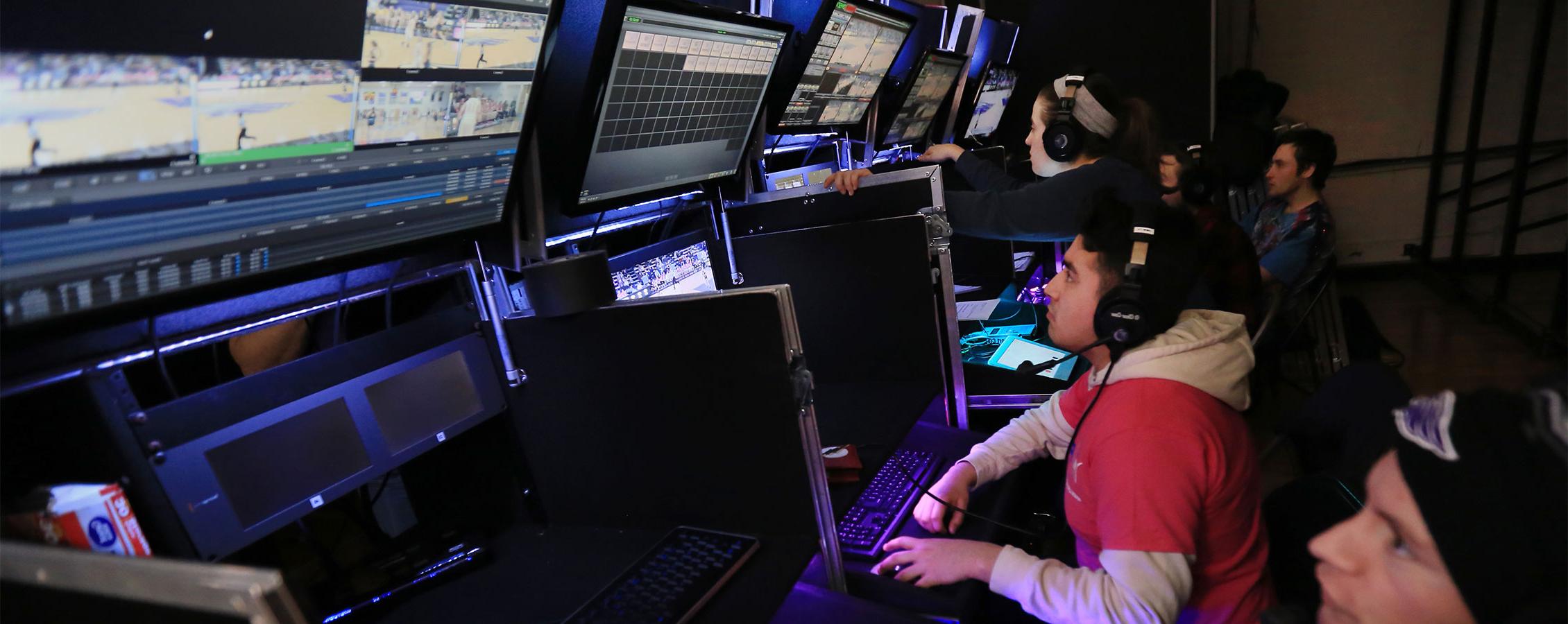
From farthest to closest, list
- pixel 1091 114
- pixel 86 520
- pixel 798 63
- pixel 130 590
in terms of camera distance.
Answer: pixel 1091 114 < pixel 798 63 < pixel 86 520 < pixel 130 590

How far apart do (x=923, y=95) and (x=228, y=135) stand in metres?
2.54

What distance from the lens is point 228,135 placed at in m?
0.74

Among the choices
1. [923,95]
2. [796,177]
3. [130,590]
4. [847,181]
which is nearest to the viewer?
[130,590]

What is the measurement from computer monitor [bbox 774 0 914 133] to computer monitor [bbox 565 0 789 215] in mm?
315

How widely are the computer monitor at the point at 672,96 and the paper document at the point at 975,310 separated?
1053mm

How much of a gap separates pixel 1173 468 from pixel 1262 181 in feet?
12.5

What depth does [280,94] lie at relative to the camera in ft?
2.54

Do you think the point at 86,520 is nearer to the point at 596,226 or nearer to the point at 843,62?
the point at 596,226

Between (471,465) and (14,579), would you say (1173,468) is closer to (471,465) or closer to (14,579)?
(471,465)

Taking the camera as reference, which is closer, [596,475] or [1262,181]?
[596,475]

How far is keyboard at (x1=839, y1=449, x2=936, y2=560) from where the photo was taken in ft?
4.19

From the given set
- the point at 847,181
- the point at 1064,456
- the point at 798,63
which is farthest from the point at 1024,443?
the point at 798,63

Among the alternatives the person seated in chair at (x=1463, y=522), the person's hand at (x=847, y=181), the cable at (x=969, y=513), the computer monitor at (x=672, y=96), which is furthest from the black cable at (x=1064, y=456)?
the computer monitor at (x=672, y=96)

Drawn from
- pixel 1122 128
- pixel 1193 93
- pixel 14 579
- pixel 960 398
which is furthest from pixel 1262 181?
pixel 14 579
